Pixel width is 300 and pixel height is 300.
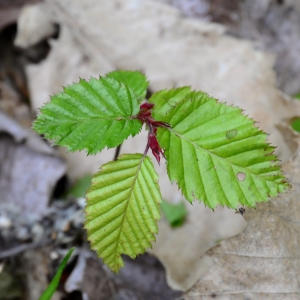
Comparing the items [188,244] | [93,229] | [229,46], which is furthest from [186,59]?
[93,229]

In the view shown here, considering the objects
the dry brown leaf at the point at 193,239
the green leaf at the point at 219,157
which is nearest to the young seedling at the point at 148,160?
the green leaf at the point at 219,157

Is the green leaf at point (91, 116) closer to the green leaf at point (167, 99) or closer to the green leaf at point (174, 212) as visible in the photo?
the green leaf at point (167, 99)

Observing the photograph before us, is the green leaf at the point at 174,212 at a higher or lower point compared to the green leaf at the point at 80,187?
lower

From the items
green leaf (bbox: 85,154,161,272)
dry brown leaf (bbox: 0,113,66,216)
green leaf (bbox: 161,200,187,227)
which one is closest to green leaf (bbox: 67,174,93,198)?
dry brown leaf (bbox: 0,113,66,216)

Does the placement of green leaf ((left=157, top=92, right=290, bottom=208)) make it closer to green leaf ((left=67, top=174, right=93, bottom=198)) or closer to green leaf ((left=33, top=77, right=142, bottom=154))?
green leaf ((left=33, top=77, right=142, bottom=154))

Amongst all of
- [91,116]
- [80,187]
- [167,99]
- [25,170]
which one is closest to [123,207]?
[91,116]

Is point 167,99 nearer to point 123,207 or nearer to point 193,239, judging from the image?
point 123,207
